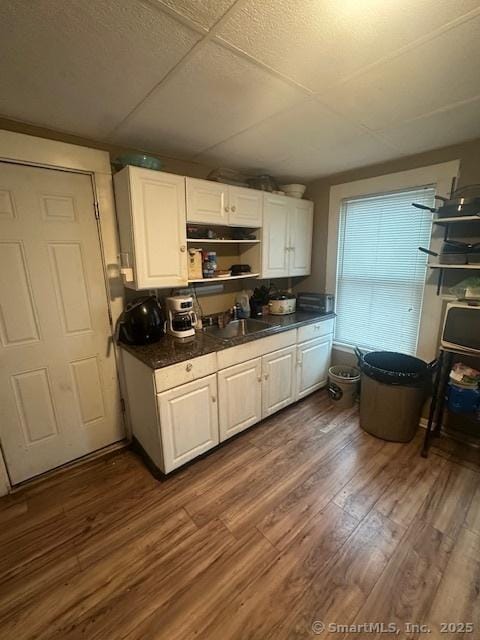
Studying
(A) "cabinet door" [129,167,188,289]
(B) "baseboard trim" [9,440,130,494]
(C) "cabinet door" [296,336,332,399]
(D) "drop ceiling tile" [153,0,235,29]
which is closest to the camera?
(D) "drop ceiling tile" [153,0,235,29]

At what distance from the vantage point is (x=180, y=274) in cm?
203

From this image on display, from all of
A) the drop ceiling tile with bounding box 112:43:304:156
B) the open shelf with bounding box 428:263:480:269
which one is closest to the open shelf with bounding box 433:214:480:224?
the open shelf with bounding box 428:263:480:269

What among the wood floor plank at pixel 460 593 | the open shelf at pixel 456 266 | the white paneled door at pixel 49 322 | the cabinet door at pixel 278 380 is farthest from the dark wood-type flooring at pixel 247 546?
the open shelf at pixel 456 266

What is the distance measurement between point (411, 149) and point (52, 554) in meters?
3.52

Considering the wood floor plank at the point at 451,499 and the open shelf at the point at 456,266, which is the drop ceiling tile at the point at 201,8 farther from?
the wood floor plank at the point at 451,499

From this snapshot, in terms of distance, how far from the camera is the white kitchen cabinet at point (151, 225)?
5.77 ft

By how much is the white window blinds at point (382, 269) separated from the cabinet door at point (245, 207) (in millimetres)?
938

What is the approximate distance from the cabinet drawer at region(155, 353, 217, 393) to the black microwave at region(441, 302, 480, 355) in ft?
5.57

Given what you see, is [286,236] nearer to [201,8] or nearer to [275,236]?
[275,236]

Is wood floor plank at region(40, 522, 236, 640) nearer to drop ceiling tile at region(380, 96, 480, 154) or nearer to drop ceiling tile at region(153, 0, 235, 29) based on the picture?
drop ceiling tile at region(153, 0, 235, 29)

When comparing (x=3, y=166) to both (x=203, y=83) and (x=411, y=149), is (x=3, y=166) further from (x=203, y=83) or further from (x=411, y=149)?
(x=411, y=149)

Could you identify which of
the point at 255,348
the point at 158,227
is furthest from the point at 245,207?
the point at 255,348

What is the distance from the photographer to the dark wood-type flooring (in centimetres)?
119

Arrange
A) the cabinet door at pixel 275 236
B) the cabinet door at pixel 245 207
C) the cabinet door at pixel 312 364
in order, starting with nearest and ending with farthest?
the cabinet door at pixel 245 207 < the cabinet door at pixel 275 236 < the cabinet door at pixel 312 364
